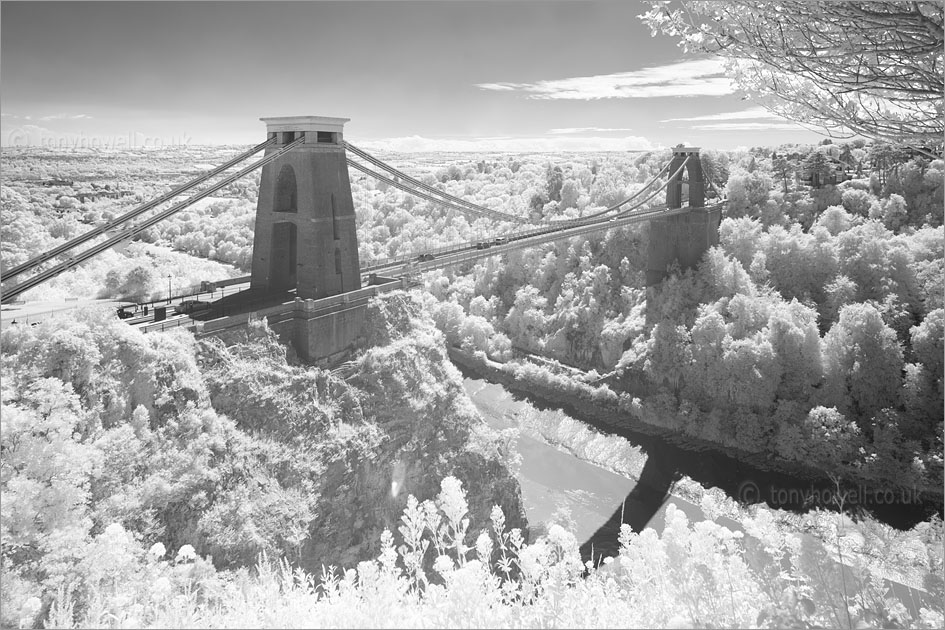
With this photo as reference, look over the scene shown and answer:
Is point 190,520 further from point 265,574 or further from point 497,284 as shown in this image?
point 497,284

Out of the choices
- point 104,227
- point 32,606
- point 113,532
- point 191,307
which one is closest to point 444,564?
point 113,532

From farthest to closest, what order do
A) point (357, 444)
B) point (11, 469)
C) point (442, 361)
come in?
point (442, 361)
point (357, 444)
point (11, 469)

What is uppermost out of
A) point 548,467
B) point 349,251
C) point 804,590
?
point 349,251

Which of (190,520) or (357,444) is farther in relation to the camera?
(357,444)

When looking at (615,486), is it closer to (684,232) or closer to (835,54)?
(684,232)

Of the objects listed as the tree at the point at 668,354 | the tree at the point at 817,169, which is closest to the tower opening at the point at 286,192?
the tree at the point at 668,354

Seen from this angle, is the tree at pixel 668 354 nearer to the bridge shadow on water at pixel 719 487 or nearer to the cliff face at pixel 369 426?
the bridge shadow on water at pixel 719 487

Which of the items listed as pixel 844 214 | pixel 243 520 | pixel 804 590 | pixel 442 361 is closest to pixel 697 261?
pixel 844 214
